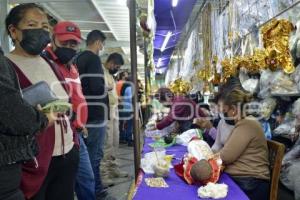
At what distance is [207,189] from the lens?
1.65m

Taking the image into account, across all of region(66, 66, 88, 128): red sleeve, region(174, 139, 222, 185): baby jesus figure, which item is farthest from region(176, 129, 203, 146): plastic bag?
region(66, 66, 88, 128): red sleeve

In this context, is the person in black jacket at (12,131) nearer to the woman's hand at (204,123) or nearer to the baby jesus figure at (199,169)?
the baby jesus figure at (199,169)

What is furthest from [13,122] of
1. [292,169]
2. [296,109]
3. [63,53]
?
[296,109]

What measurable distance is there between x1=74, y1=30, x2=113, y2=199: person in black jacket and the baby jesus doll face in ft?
4.10

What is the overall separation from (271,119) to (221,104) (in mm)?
721

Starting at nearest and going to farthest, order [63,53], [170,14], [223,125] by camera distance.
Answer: [63,53] < [223,125] < [170,14]

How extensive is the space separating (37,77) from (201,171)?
3.28 feet

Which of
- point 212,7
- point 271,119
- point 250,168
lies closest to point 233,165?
point 250,168

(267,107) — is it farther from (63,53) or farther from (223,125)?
(63,53)

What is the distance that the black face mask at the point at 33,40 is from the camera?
1.44 metres

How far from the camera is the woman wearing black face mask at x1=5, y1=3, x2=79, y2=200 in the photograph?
4.63 feet

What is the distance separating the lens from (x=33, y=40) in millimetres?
1444

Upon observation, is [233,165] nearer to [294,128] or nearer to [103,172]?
[294,128]

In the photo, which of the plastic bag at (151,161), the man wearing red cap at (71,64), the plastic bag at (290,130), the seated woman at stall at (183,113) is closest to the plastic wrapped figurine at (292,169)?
the plastic bag at (290,130)
